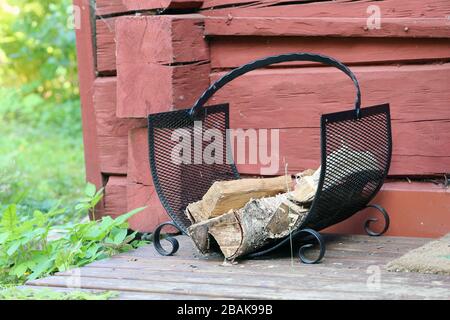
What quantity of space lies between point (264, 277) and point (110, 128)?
1774 millimetres

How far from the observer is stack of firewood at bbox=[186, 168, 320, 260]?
3367 millimetres

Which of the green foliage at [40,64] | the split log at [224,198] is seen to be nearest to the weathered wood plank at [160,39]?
the split log at [224,198]

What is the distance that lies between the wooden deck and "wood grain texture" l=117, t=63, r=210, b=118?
0.81 meters

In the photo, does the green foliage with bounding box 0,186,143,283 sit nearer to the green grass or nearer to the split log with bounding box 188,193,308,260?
the split log with bounding box 188,193,308,260

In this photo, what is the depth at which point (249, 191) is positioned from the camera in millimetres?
3574

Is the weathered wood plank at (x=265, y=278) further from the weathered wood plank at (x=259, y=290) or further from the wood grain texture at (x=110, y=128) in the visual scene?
the wood grain texture at (x=110, y=128)

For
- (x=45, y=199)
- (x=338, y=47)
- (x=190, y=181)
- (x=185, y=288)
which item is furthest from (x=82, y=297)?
(x=45, y=199)

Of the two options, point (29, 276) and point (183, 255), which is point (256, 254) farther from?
point (29, 276)

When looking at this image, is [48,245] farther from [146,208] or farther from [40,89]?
[40,89]

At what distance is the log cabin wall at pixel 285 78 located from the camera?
3.81 meters

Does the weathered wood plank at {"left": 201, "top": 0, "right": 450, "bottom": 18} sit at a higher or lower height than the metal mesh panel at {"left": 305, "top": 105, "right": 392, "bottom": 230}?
higher

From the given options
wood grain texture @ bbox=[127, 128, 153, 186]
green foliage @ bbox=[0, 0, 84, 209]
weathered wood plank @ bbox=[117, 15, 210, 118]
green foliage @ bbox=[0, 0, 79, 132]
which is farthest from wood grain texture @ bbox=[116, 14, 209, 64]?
green foliage @ bbox=[0, 0, 79, 132]

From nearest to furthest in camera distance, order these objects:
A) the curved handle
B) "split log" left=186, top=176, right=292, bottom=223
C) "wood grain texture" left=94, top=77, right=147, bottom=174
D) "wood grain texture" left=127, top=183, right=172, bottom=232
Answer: "split log" left=186, top=176, right=292, bottom=223 → the curved handle → "wood grain texture" left=127, top=183, right=172, bottom=232 → "wood grain texture" left=94, top=77, right=147, bottom=174

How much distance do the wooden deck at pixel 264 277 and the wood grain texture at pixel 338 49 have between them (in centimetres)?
88
